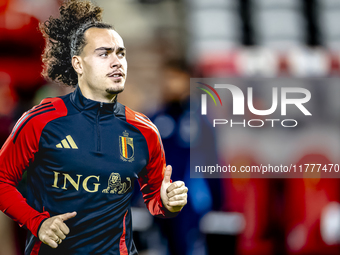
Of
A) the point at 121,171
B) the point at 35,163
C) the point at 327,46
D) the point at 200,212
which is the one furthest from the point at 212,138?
the point at 327,46

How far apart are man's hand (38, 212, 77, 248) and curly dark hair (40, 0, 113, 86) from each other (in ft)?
2.32

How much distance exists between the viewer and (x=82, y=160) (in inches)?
72.0

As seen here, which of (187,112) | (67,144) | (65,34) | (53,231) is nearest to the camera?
(53,231)

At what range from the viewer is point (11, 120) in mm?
3166

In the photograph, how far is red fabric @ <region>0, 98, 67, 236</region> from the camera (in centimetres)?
177

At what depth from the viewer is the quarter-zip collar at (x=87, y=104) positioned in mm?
1918

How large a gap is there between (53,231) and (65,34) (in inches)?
38.8

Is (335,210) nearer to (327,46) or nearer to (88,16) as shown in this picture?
(88,16)

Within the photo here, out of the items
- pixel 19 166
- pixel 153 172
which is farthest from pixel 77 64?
pixel 153 172

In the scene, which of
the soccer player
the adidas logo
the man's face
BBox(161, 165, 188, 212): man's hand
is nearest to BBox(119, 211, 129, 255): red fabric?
the soccer player

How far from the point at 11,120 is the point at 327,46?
617 cm

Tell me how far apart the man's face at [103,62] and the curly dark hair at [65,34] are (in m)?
0.11

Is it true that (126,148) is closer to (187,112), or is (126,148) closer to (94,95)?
(94,95)

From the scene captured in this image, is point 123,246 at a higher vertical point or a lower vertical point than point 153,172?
lower
